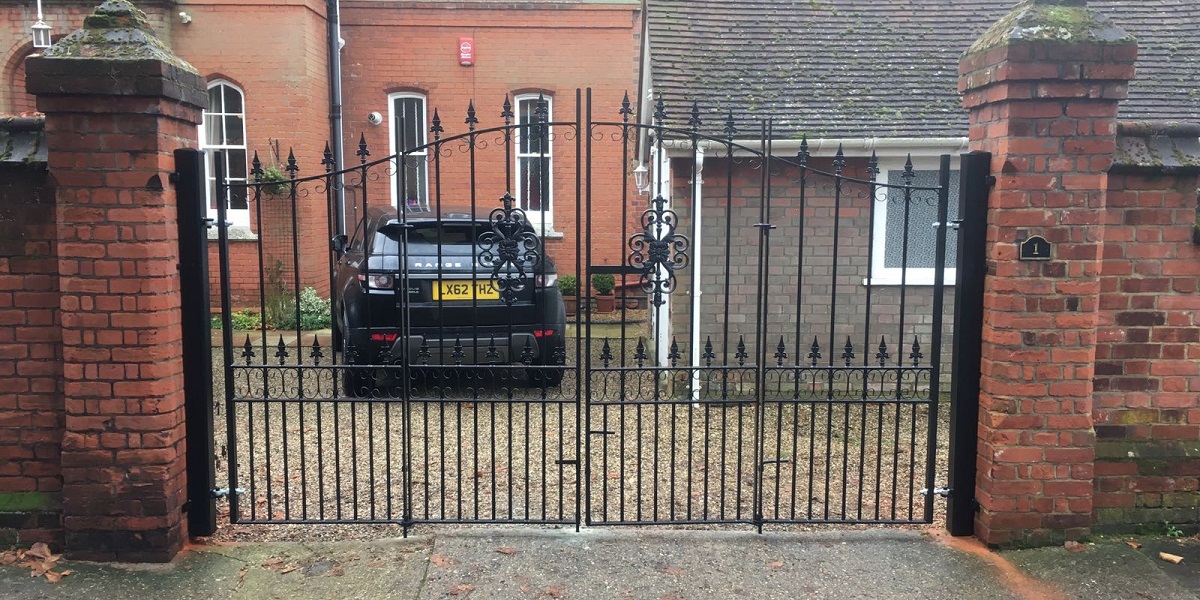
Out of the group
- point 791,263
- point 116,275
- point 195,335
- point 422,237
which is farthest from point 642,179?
point 116,275

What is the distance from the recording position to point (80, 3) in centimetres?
1164

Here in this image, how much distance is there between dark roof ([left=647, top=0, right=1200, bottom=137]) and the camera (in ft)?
25.1

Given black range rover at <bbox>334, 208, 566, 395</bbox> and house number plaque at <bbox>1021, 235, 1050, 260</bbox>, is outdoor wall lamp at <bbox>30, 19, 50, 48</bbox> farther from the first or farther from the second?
house number plaque at <bbox>1021, 235, 1050, 260</bbox>

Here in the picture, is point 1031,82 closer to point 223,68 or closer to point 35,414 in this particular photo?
point 35,414

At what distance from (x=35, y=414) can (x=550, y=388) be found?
14.4 feet

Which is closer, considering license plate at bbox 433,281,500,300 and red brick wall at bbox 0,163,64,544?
red brick wall at bbox 0,163,64,544

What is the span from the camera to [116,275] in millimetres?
3566

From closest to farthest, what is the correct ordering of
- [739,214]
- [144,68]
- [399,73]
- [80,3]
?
1. [144,68]
2. [739,214]
3. [80,3]
4. [399,73]

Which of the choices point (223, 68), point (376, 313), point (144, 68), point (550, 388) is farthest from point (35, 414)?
point (223, 68)

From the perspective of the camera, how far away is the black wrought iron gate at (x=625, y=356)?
13.1 ft

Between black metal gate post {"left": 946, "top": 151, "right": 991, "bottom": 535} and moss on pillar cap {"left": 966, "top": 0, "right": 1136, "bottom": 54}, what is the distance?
0.53 meters

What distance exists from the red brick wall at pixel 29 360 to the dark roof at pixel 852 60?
5.18 metres

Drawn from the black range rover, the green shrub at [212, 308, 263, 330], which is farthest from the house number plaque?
the green shrub at [212, 308, 263, 330]

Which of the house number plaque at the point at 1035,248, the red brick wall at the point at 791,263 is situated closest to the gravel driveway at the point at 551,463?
the red brick wall at the point at 791,263
